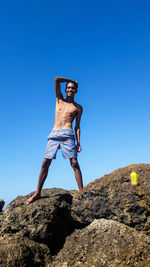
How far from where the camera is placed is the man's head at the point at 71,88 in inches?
277

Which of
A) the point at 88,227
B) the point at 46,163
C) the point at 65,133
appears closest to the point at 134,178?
the point at 88,227

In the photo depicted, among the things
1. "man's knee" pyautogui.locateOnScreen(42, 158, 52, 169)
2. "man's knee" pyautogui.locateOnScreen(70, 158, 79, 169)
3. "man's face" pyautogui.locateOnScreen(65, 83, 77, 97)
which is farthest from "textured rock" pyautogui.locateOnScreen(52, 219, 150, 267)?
"man's face" pyautogui.locateOnScreen(65, 83, 77, 97)

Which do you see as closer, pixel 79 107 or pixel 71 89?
pixel 71 89

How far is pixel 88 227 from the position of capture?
17.3 ft

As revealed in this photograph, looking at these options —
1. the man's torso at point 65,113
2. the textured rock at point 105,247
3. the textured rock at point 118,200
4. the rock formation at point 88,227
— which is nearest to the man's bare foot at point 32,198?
the rock formation at point 88,227

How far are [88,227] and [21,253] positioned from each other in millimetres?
1506

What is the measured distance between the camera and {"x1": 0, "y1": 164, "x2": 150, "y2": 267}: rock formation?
4676 millimetres

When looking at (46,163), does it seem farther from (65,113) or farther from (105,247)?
(105,247)

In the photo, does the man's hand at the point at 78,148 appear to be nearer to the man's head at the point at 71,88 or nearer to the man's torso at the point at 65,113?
the man's torso at the point at 65,113

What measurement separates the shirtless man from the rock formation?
659 mm

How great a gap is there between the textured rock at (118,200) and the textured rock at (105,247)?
0.67ft

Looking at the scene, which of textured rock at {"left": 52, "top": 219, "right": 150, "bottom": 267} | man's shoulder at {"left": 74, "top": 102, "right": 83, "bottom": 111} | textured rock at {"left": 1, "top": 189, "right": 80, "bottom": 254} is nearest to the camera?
textured rock at {"left": 52, "top": 219, "right": 150, "bottom": 267}

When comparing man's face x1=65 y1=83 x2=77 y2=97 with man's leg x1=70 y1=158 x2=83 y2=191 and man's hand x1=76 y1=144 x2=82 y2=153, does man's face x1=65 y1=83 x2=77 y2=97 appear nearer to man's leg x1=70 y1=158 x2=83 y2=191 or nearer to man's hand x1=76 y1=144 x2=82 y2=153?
man's hand x1=76 y1=144 x2=82 y2=153

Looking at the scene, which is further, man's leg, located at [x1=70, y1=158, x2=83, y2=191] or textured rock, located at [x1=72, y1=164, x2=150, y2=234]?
man's leg, located at [x1=70, y1=158, x2=83, y2=191]
